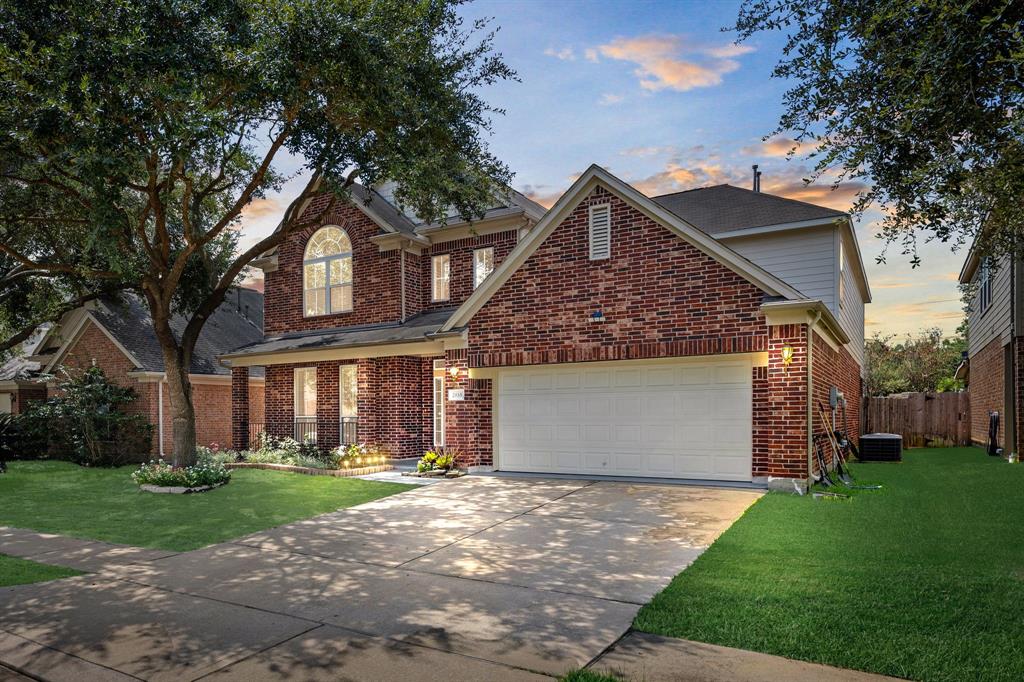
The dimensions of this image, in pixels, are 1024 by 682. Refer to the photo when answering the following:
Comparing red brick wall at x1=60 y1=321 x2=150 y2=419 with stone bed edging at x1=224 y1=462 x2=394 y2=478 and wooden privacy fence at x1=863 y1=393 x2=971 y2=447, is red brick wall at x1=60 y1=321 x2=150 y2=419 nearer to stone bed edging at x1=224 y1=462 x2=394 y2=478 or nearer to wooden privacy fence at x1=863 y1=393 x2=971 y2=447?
stone bed edging at x1=224 y1=462 x2=394 y2=478

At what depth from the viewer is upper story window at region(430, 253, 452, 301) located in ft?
64.6

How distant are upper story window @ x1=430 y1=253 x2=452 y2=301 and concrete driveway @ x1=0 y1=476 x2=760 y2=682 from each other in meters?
10.2

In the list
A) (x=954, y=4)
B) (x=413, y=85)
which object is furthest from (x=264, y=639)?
(x=413, y=85)

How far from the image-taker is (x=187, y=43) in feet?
37.8

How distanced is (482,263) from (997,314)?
47.1 feet

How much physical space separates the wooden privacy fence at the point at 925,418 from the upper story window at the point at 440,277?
15898 millimetres

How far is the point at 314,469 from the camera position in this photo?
16.1 metres

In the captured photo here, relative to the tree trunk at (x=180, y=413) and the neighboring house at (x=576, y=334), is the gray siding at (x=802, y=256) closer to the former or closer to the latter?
the neighboring house at (x=576, y=334)

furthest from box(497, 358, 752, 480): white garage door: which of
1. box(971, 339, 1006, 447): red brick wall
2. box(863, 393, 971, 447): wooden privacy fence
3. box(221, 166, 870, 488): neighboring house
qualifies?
box(863, 393, 971, 447): wooden privacy fence

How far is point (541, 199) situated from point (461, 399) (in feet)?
32.1

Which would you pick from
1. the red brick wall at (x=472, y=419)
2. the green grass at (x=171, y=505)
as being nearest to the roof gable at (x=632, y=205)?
the red brick wall at (x=472, y=419)

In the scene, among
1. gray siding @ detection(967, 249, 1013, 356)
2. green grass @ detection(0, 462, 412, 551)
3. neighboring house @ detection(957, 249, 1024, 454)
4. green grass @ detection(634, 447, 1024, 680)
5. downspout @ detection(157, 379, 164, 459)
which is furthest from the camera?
downspout @ detection(157, 379, 164, 459)

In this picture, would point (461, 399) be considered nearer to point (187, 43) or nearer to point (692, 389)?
point (692, 389)

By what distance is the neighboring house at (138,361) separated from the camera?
2123 cm
